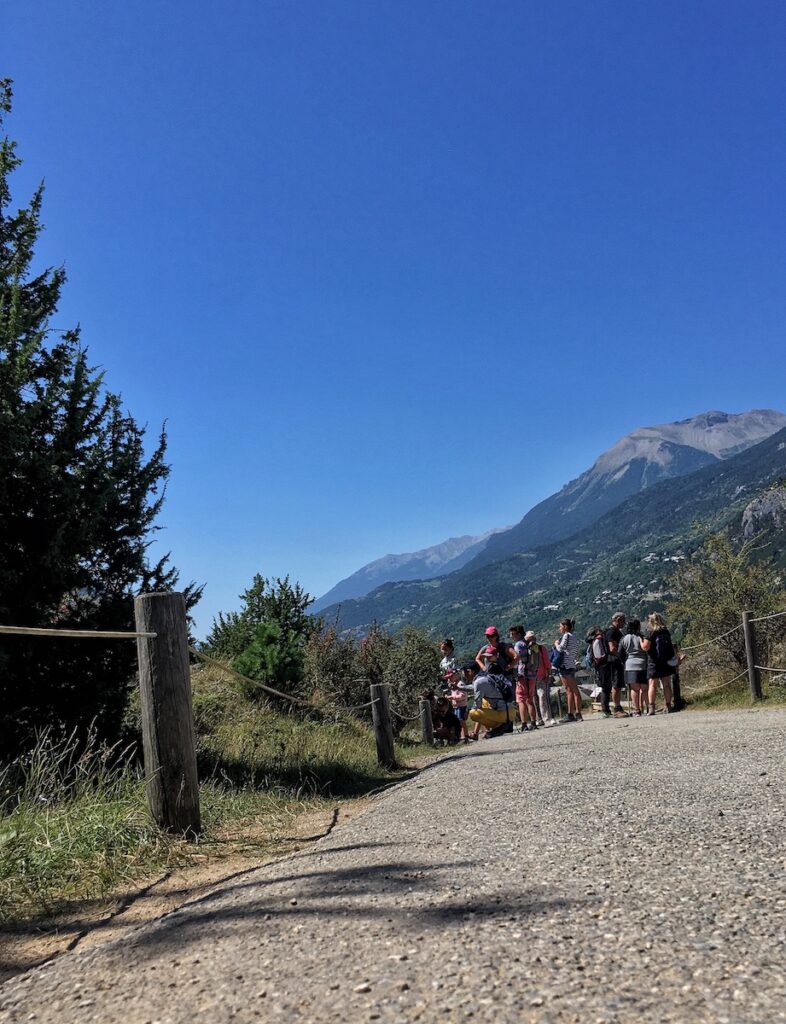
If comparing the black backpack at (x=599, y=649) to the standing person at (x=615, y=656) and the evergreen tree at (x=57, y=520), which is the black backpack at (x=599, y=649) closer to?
the standing person at (x=615, y=656)

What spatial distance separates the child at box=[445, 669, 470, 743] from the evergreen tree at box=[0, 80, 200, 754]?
660 cm

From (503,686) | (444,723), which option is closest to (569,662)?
(503,686)

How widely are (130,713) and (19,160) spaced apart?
7.08 m

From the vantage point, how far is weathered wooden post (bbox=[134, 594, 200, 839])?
194 inches

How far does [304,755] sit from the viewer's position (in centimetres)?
955

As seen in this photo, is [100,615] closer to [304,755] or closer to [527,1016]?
[304,755]

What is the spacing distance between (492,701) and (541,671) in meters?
1.78

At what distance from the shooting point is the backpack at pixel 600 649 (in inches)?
557

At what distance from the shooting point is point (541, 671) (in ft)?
47.4

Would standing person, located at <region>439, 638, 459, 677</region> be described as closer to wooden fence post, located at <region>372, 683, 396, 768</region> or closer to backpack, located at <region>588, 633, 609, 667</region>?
backpack, located at <region>588, 633, 609, 667</region>

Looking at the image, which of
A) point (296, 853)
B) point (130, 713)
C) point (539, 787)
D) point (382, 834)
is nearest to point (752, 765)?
point (539, 787)

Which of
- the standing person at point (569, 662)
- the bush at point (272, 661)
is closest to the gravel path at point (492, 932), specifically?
the standing person at point (569, 662)

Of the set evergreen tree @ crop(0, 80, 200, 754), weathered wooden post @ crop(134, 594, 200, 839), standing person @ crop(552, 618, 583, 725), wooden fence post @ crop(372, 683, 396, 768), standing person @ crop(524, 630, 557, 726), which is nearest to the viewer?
weathered wooden post @ crop(134, 594, 200, 839)

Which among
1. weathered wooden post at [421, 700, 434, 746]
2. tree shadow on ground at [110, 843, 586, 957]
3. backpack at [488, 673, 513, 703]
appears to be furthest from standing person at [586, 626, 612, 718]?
tree shadow on ground at [110, 843, 586, 957]
